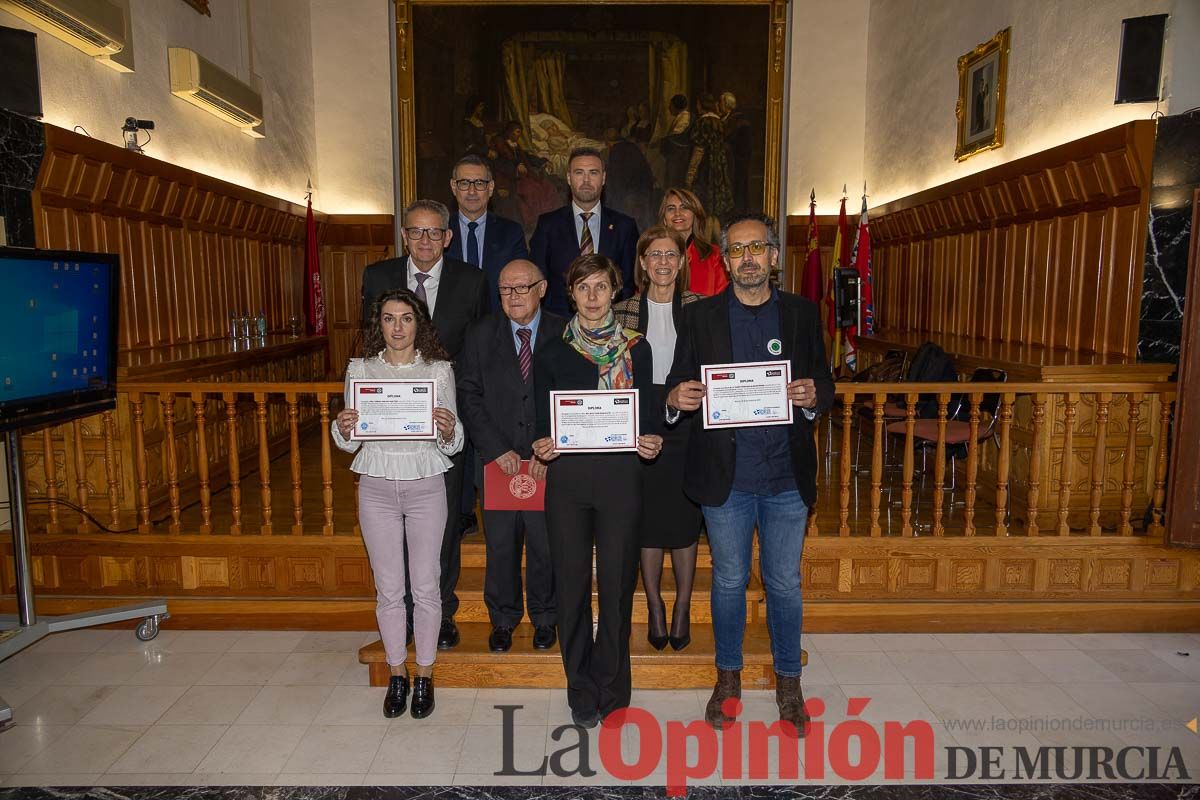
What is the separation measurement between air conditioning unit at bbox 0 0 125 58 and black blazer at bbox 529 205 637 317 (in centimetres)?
302

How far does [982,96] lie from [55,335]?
671 centimetres

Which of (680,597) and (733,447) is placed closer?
(733,447)

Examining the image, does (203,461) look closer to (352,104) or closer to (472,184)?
(472,184)

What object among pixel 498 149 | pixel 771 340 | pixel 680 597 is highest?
pixel 498 149

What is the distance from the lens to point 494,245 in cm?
350

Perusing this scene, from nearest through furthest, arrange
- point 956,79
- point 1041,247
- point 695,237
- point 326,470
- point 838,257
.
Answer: point 695,237 → point 326,470 → point 1041,247 → point 956,79 → point 838,257

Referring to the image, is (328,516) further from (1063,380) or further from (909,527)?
(1063,380)

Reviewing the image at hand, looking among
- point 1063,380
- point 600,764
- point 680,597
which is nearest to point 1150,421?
point 1063,380

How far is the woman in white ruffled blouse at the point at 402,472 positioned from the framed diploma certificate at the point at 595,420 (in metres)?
0.50

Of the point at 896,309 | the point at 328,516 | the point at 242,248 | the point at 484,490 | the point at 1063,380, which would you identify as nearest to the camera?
the point at 484,490

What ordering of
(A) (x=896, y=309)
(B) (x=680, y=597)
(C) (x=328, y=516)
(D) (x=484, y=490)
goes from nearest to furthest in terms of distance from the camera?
(D) (x=484, y=490) < (B) (x=680, y=597) < (C) (x=328, y=516) < (A) (x=896, y=309)

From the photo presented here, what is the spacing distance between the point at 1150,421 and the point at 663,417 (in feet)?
11.0

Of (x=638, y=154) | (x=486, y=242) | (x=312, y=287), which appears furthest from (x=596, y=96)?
(x=486, y=242)

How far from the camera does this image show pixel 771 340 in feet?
8.65
